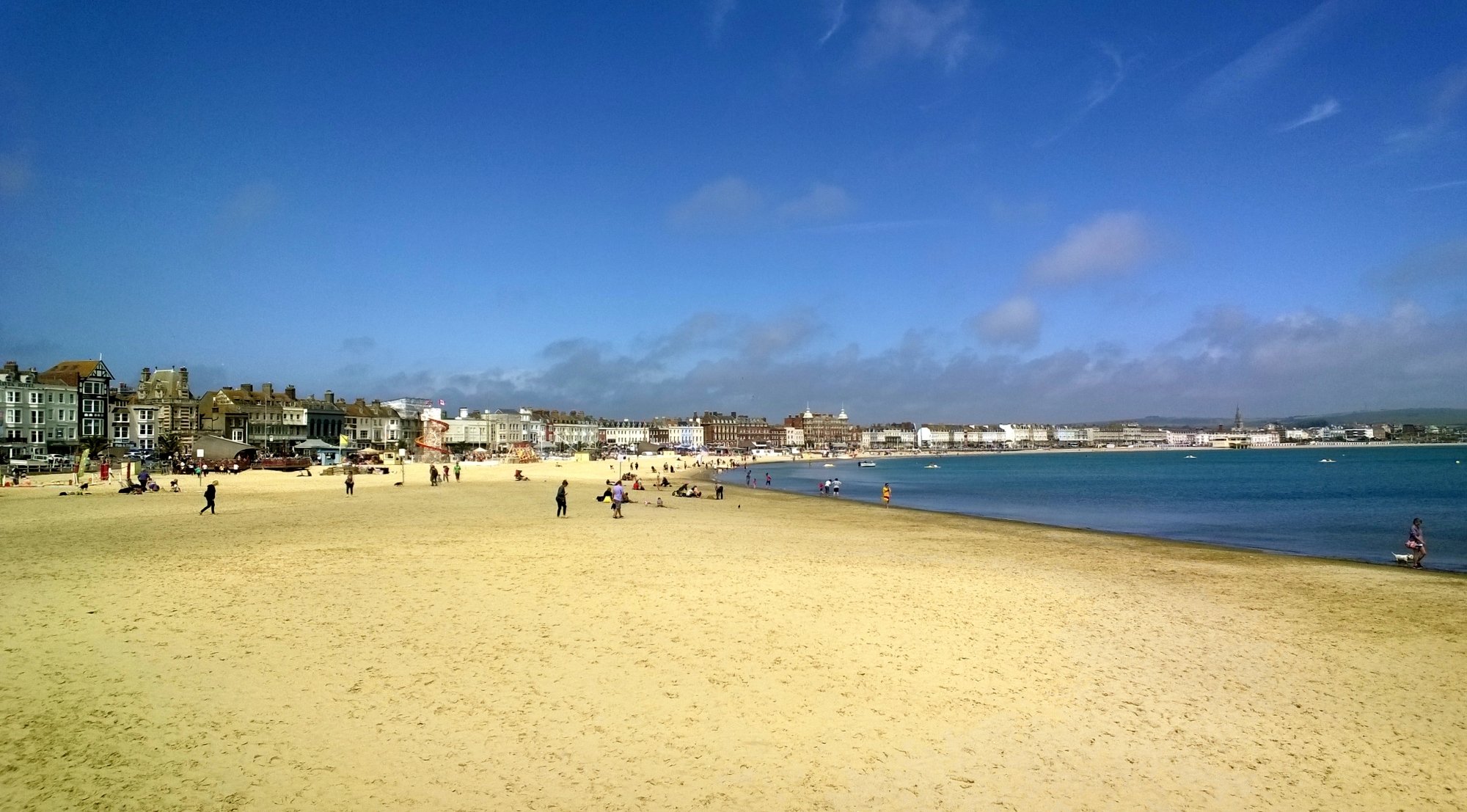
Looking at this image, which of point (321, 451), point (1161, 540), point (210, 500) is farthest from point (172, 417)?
point (1161, 540)

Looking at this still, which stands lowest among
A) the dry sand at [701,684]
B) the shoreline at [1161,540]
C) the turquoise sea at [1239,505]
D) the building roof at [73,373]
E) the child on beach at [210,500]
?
the turquoise sea at [1239,505]

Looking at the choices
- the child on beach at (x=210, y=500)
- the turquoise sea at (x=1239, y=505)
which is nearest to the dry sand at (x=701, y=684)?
the child on beach at (x=210, y=500)

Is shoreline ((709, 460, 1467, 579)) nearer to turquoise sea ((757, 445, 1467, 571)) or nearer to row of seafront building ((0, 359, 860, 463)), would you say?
turquoise sea ((757, 445, 1467, 571))

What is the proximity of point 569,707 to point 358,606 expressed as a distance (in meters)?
5.49

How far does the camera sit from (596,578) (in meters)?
13.9

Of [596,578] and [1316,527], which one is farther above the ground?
[596,578]

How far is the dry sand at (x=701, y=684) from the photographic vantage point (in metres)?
6.24

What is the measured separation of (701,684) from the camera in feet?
27.5

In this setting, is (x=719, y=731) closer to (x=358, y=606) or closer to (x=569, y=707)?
(x=569, y=707)

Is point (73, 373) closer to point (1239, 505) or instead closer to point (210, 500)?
point (210, 500)

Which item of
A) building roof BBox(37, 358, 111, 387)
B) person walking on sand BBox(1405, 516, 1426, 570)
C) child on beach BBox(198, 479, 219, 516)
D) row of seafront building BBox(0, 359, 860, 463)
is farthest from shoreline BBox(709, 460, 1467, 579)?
building roof BBox(37, 358, 111, 387)

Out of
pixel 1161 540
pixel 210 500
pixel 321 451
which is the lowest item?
pixel 1161 540

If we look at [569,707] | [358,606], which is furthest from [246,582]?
→ [569,707]

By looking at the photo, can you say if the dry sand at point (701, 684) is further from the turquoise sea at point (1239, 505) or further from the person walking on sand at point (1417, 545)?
the turquoise sea at point (1239, 505)
